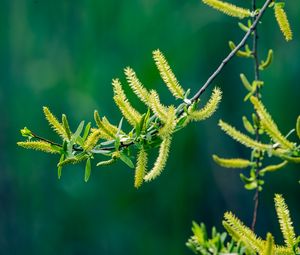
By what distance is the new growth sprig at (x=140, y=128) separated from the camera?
0.54 metres

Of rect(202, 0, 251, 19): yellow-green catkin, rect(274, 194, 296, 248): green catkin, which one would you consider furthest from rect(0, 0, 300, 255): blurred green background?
rect(274, 194, 296, 248): green catkin

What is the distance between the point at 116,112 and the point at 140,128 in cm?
266

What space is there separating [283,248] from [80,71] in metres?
2.82

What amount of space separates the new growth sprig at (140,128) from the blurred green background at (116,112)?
252 cm

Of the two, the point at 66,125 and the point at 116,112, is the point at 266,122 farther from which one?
the point at 116,112

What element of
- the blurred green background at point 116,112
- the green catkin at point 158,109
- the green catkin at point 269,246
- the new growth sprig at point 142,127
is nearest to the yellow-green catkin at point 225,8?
the new growth sprig at point 142,127

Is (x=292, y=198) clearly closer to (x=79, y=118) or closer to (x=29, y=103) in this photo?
(x=79, y=118)

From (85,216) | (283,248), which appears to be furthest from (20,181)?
(283,248)

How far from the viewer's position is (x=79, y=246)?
3.36 meters

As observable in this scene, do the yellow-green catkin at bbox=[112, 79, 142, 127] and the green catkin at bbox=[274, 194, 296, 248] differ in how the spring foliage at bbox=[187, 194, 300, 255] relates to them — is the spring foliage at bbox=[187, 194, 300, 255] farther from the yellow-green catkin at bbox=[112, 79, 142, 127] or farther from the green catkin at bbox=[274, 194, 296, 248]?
the yellow-green catkin at bbox=[112, 79, 142, 127]

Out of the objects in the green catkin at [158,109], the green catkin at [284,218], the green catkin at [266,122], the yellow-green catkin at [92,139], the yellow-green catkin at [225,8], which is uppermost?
the yellow-green catkin at [225,8]

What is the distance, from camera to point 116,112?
3.21 metres

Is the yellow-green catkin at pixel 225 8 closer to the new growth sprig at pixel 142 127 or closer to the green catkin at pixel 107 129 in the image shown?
the new growth sprig at pixel 142 127

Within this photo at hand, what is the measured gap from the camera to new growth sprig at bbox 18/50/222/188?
1.77 feet
